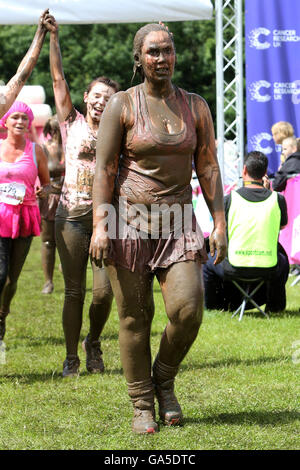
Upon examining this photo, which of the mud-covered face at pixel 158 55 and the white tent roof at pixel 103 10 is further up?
the white tent roof at pixel 103 10

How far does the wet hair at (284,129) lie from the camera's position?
1041 centimetres

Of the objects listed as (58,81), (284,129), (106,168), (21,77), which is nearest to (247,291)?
(284,129)

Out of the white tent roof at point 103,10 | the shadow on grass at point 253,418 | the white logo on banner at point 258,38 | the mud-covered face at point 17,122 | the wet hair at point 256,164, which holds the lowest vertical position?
the shadow on grass at point 253,418

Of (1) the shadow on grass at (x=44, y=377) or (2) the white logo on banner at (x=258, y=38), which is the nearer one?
(1) the shadow on grass at (x=44, y=377)

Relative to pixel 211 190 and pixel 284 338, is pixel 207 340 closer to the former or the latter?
pixel 284 338

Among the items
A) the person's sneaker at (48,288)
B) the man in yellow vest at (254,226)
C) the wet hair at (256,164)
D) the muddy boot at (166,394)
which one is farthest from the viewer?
the person's sneaker at (48,288)

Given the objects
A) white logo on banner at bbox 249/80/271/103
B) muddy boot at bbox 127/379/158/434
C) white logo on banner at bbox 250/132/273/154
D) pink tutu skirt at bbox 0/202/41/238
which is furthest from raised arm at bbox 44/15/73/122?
white logo on banner at bbox 250/132/273/154

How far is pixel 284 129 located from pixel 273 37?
1136 mm

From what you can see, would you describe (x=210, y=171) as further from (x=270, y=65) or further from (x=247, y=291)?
(x=270, y=65)

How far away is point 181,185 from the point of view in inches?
181

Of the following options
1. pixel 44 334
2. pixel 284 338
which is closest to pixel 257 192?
pixel 284 338

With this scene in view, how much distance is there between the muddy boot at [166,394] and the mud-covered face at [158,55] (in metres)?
1.58

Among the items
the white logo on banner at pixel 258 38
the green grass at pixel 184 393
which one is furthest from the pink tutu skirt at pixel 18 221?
the white logo on banner at pixel 258 38

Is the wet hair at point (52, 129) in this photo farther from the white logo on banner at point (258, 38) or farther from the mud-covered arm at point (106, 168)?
the mud-covered arm at point (106, 168)
